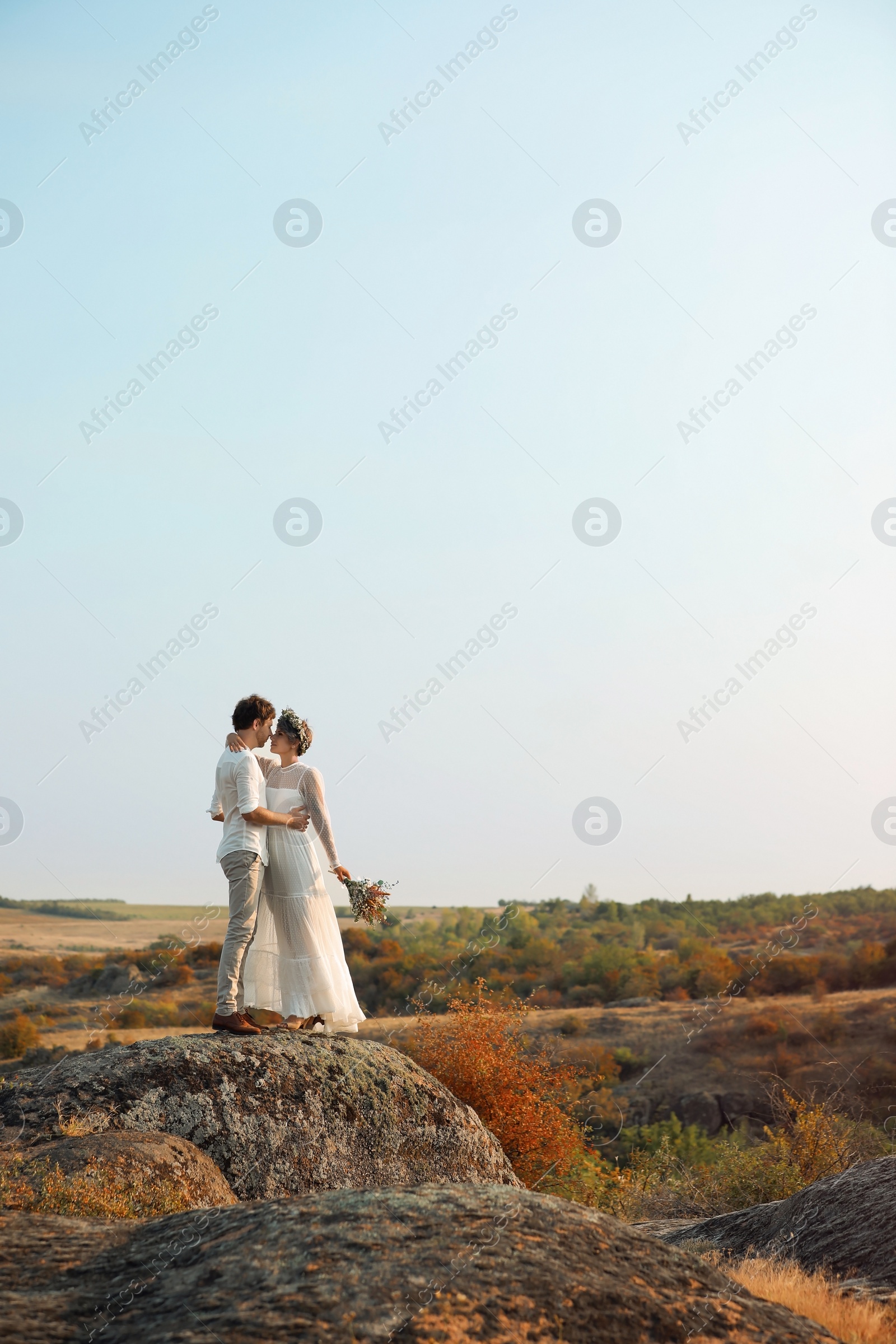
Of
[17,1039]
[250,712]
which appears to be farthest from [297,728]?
[17,1039]

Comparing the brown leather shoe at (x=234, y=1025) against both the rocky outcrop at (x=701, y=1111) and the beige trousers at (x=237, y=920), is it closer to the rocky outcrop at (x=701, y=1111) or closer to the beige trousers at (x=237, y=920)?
the beige trousers at (x=237, y=920)

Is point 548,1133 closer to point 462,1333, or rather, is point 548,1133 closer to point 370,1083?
point 370,1083

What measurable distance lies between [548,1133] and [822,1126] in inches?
204

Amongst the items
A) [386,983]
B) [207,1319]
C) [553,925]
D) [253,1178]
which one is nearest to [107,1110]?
[253,1178]

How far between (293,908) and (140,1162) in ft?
8.98

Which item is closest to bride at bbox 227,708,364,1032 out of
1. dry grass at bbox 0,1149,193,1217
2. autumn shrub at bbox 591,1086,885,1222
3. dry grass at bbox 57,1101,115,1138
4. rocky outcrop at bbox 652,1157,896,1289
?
dry grass at bbox 57,1101,115,1138

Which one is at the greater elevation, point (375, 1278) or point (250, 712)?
point (250, 712)

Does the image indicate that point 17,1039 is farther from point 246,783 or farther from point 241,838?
point 246,783

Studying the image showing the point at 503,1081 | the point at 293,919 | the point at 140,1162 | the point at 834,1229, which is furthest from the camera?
the point at 503,1081

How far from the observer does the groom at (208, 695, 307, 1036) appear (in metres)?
8.31

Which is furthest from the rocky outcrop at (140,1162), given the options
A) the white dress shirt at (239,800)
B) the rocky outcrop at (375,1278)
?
the white dress shirt at (239,800)

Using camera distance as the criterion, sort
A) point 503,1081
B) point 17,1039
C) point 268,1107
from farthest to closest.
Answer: point 17,1039, point 503,1081, point 268,1107

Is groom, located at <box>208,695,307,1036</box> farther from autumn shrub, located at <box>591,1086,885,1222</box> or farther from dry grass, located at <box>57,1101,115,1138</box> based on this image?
autumn shrub, located at <box>591,1086,885,1222</box>

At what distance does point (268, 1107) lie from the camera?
7777 millimetres
